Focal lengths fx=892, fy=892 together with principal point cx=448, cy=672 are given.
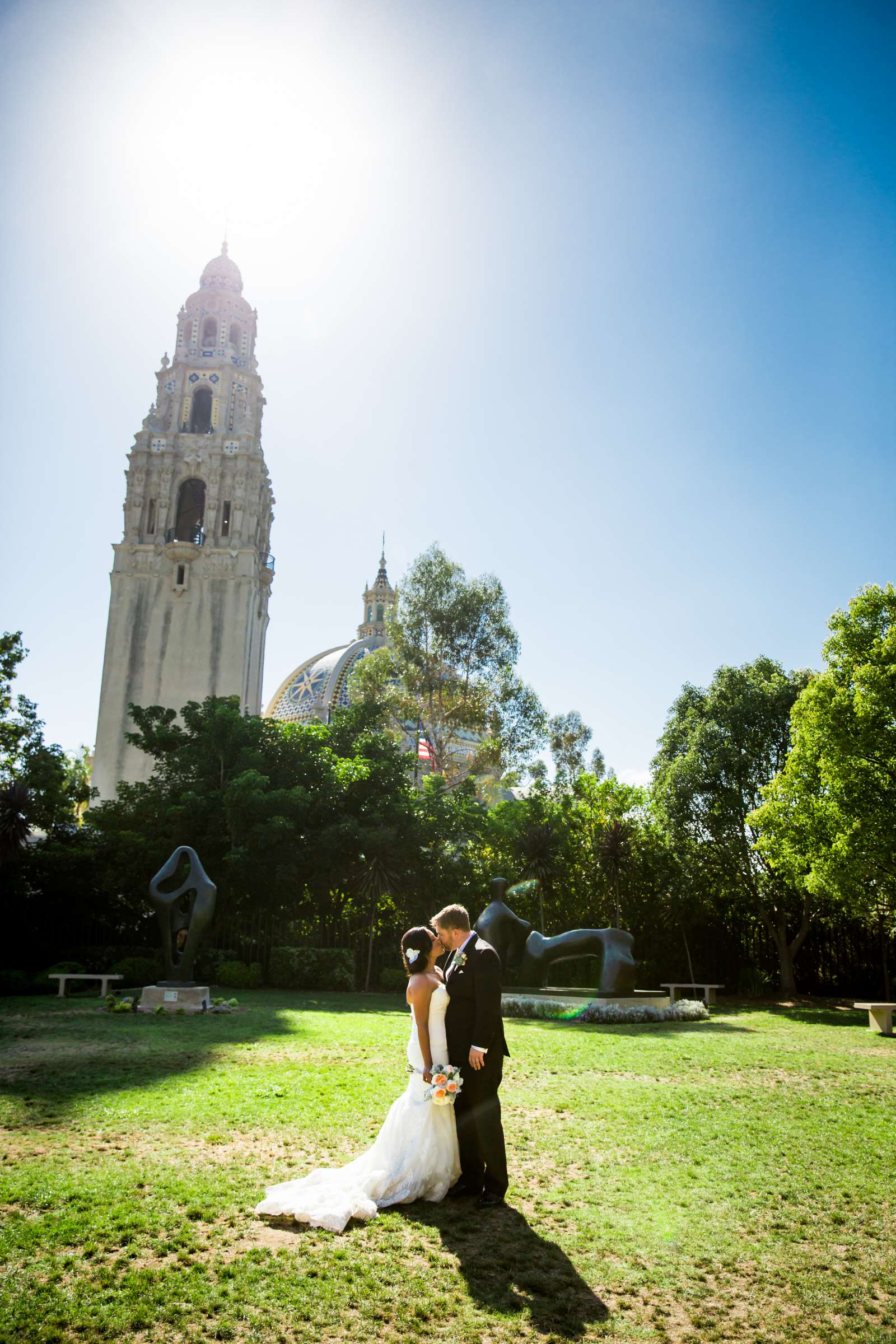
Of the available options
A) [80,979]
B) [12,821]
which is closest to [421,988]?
[80,979]

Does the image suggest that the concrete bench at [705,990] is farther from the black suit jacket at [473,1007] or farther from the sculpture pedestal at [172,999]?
the black suit jacket at [473,1007]

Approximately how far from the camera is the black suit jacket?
5656 mm

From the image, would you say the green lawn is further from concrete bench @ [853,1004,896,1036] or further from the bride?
concrete bench @ [853,1004,896,1036]

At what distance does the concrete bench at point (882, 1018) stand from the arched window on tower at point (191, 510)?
36076 mm

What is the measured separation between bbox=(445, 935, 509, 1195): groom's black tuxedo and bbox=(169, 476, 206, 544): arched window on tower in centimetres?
4051

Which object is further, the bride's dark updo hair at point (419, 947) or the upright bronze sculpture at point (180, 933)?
the upright bronze sculpture at point (180, 933)

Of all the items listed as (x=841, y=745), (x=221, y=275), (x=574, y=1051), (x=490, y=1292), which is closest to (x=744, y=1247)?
(x=490, y=1292)

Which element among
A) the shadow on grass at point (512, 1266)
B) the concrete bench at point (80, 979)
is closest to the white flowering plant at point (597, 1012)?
the concrete bench at point (80, 979)

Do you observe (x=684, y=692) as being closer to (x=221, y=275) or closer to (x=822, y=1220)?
(x=822, y=1220)

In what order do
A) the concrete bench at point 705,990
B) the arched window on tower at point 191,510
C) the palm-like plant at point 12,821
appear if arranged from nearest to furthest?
the palm-like plant at point 12,821 < the concrete bench at point 705,990 < the arched window on tower at point 191,510

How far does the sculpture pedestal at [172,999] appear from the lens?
15.2 metres

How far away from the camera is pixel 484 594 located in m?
31.7

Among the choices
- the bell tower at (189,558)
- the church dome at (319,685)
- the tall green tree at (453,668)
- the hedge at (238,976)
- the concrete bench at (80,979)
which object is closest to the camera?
the concrete bench at (80,979)

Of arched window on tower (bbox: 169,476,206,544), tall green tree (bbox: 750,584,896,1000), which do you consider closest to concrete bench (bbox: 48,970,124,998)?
tall green tree (bbox: 750,584,896,1000)
